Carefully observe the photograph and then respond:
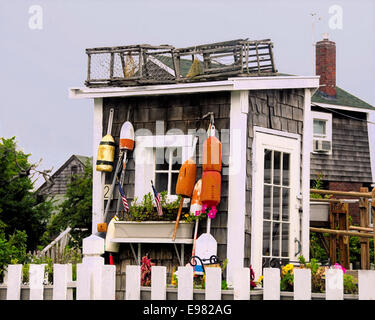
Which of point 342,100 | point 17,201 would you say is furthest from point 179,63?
point 342,100

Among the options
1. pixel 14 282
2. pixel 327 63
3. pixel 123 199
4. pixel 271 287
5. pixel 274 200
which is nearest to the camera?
pixel 271 287

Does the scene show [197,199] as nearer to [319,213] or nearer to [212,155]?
[212,155]

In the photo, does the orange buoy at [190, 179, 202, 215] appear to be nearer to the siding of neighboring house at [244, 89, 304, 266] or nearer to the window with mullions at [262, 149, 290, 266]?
the siding of neighboring house at [244, 89, 304, 266]

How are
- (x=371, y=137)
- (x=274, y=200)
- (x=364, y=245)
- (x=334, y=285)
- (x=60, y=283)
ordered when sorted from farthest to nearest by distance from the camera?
(x=371, y=137) < (x=364, y=245) < (x=274, y=200) < (x=60, y=283) < (x=334, y=285)

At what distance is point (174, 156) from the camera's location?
10.5 m

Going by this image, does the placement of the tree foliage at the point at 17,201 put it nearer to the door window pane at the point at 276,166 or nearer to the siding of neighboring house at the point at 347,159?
the siding of neighboring house at the point at 347,159

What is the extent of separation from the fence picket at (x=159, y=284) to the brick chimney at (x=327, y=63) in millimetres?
17978

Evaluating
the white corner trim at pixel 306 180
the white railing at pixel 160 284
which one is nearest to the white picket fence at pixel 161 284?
the white railing at pixel 160 284

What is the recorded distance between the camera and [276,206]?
411 inches

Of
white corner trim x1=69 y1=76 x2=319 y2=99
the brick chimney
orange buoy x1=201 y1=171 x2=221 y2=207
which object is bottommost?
orange buoy x1=201 y1=171 x2=221 y2=207

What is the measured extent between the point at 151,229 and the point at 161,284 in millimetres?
3940

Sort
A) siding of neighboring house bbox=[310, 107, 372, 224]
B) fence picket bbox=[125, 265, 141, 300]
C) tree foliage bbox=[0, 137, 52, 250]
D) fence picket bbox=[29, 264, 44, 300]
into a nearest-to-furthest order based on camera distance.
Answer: fence picket bbox=[125, 265, 141, 300]
fence picket bbox=[29, 264, 44, 300]
tree foliage bbox=[0, 137, 52, 250]
siding of neighboring house bbox=[310, 107, 372, 224]

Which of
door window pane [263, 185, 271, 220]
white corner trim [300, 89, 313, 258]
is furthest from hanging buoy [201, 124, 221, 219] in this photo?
white corner trim [300, 89, 313, 258]

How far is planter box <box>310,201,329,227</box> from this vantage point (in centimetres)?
1308
